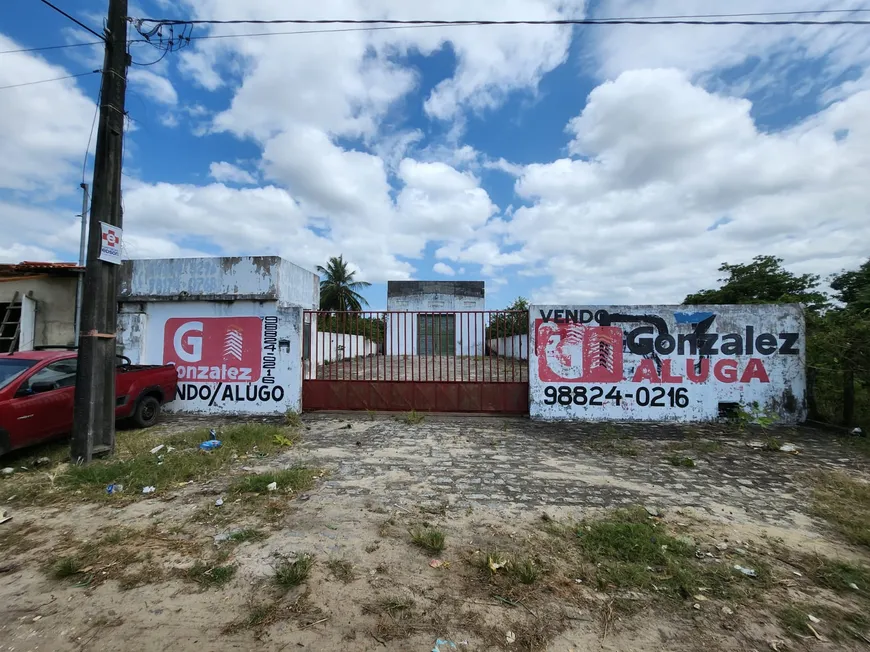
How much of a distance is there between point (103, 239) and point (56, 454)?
2.94m

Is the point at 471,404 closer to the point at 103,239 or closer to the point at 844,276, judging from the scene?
the point at 103,239

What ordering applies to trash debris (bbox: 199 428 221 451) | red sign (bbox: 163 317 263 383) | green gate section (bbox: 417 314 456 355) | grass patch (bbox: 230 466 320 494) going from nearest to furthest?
grass patch (bbox: 230 466 320 494) < trash debris (bbox: 199 428 221 451) < green gate section (bbox: 417 314 456 355) < red sign (bbox: 163 317 263 383)

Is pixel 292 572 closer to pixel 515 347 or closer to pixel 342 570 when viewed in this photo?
pixel 342 570

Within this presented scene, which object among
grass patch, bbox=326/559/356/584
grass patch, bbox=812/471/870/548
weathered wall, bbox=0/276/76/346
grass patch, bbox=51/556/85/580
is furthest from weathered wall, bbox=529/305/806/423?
weathered wall, bbox=0/276/76/346

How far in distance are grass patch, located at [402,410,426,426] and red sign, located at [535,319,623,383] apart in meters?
2.45

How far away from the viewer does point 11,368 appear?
5258 mm

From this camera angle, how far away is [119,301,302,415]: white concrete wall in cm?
822

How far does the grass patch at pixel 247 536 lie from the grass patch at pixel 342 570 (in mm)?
740

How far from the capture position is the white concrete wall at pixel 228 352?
8.22 metres

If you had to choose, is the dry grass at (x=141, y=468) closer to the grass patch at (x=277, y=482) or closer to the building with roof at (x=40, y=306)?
the grass patch at (x=277, y=482)

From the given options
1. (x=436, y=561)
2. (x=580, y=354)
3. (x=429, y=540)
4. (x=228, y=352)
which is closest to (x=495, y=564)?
(x=436, y=561)

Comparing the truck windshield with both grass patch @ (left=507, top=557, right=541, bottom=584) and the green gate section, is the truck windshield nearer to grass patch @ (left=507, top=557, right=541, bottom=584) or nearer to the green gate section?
the green gate section

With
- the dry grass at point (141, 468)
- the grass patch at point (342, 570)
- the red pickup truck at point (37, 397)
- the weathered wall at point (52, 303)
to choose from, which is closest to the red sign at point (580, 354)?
the dry grass at point (141, 468)

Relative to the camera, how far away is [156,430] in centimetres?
687
